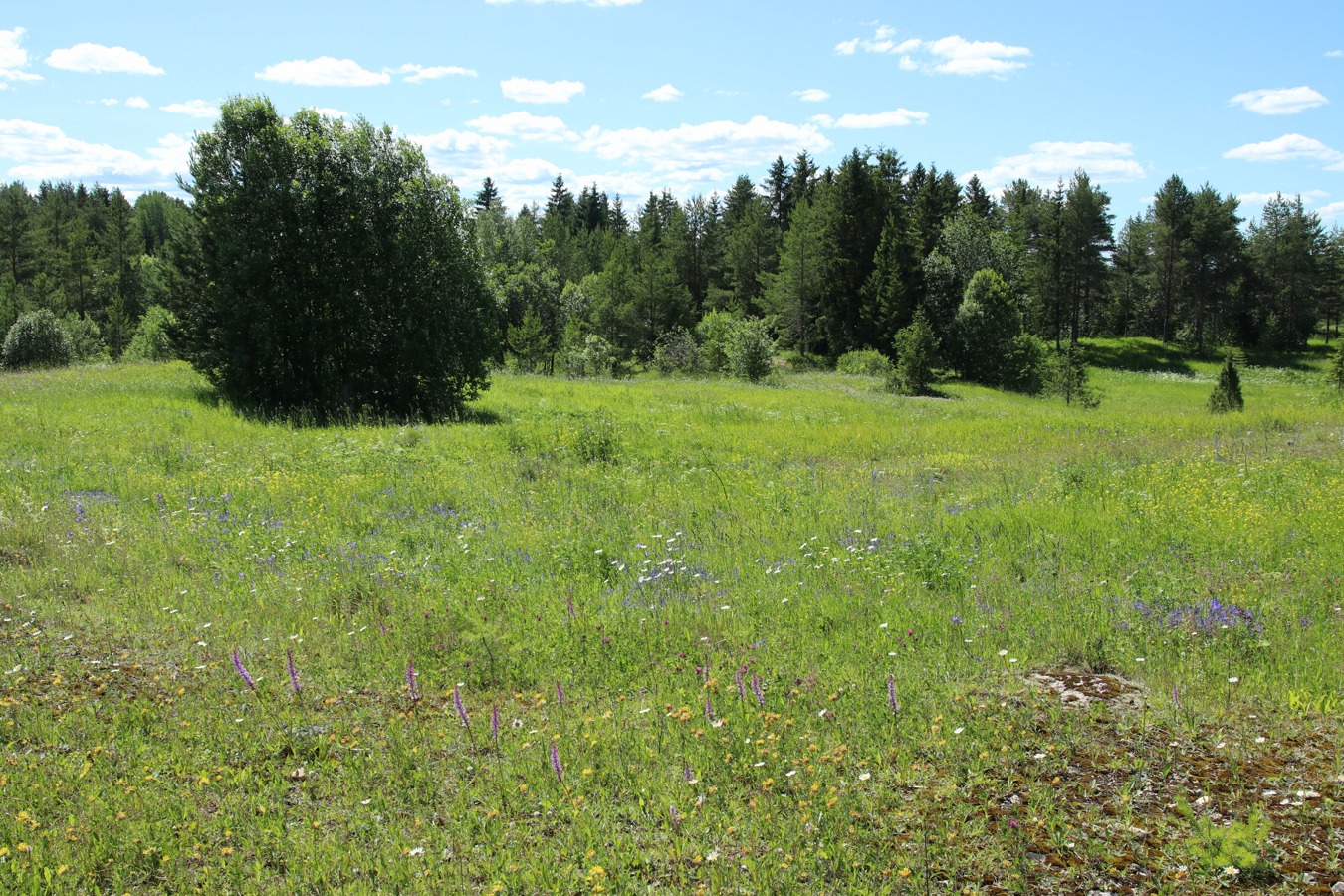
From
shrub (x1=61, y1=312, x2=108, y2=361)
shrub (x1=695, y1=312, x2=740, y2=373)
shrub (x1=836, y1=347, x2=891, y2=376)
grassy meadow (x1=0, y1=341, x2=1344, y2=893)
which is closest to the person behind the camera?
grassy meadow (x1=0, y1=341, x2=1344, y2=893)

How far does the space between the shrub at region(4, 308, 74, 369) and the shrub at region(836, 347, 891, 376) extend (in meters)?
50.6

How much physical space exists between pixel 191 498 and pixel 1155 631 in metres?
11.1

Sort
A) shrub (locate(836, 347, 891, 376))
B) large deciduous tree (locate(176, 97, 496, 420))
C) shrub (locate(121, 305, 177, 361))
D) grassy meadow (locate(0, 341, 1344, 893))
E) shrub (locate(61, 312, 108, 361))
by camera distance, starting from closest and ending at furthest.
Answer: grassy meadow (locate(0, 341, 1344, 893)), large deciduous tree (locate(176, 97, 496, 420)), shrub (locate(121, 305, 177, 361)), shrub (locate(836, 347, 891, 376)), shrub (locate(61, 312, 108, 361))

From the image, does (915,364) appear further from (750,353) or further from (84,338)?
(84,338)

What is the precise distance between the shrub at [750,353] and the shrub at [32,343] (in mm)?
41895

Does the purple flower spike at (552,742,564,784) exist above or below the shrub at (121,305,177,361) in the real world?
below

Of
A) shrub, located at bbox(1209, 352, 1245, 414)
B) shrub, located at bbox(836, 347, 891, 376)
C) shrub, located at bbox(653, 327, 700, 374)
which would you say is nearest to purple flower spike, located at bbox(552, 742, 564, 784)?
shrub, located at bbox(1209, 352, 1245, 414)

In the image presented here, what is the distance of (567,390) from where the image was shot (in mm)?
31219

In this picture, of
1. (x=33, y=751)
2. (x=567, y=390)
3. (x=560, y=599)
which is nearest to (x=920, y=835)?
(x=560, y=599)

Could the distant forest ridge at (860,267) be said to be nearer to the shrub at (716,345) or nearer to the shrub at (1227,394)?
the shrub at (716,345)

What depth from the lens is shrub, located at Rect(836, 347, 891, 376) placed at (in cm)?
5256

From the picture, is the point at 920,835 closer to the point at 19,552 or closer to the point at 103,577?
the point at 103,577

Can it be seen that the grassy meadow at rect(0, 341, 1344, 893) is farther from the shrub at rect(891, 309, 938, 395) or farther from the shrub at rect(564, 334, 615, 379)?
the shrub at rect(564, 334, 615, 379)

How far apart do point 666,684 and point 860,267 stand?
59870 millimetres
